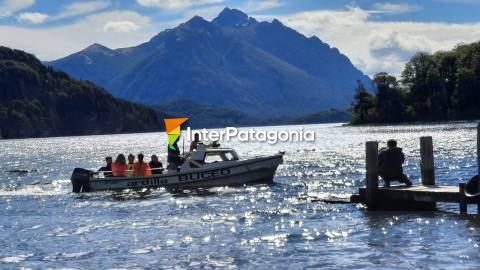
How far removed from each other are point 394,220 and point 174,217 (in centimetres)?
1005

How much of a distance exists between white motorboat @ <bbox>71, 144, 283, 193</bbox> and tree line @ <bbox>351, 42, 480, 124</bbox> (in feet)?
485

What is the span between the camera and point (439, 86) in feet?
622

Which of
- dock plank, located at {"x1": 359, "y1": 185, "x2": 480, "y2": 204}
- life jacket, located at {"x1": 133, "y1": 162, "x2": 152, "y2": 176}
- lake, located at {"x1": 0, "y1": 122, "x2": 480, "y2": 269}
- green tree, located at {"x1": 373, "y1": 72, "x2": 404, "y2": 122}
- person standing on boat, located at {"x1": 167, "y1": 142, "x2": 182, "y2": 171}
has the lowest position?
lake, located at {"x1": 0, "y1": 122, "x2": 480, "y2": 269}

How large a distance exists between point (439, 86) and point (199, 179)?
15784 cm

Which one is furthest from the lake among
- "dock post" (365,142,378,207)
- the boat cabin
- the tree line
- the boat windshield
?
the tree line

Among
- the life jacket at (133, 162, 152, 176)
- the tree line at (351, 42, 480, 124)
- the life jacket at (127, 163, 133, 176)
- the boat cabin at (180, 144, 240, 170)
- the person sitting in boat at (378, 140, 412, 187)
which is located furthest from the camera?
the tree line at (351, 42, 480, 124)

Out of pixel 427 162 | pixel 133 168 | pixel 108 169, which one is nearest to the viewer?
pixel 427 162

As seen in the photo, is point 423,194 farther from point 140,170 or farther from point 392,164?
point 140,170

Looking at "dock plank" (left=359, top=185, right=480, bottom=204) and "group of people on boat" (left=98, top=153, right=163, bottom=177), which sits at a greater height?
"group of people on boat" (left=98, top=153, right=163, bottom=177)

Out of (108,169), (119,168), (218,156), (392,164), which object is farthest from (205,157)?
(392,164)

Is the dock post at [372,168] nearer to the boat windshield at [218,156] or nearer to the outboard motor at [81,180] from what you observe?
the boat windshield at [218,156]

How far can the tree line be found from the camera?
18275 cm

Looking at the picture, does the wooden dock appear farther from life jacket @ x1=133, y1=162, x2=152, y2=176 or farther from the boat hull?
life jacket @ x1=133, y1=162, x2=152, y2=176

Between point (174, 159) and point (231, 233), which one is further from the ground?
point (174, 159)
